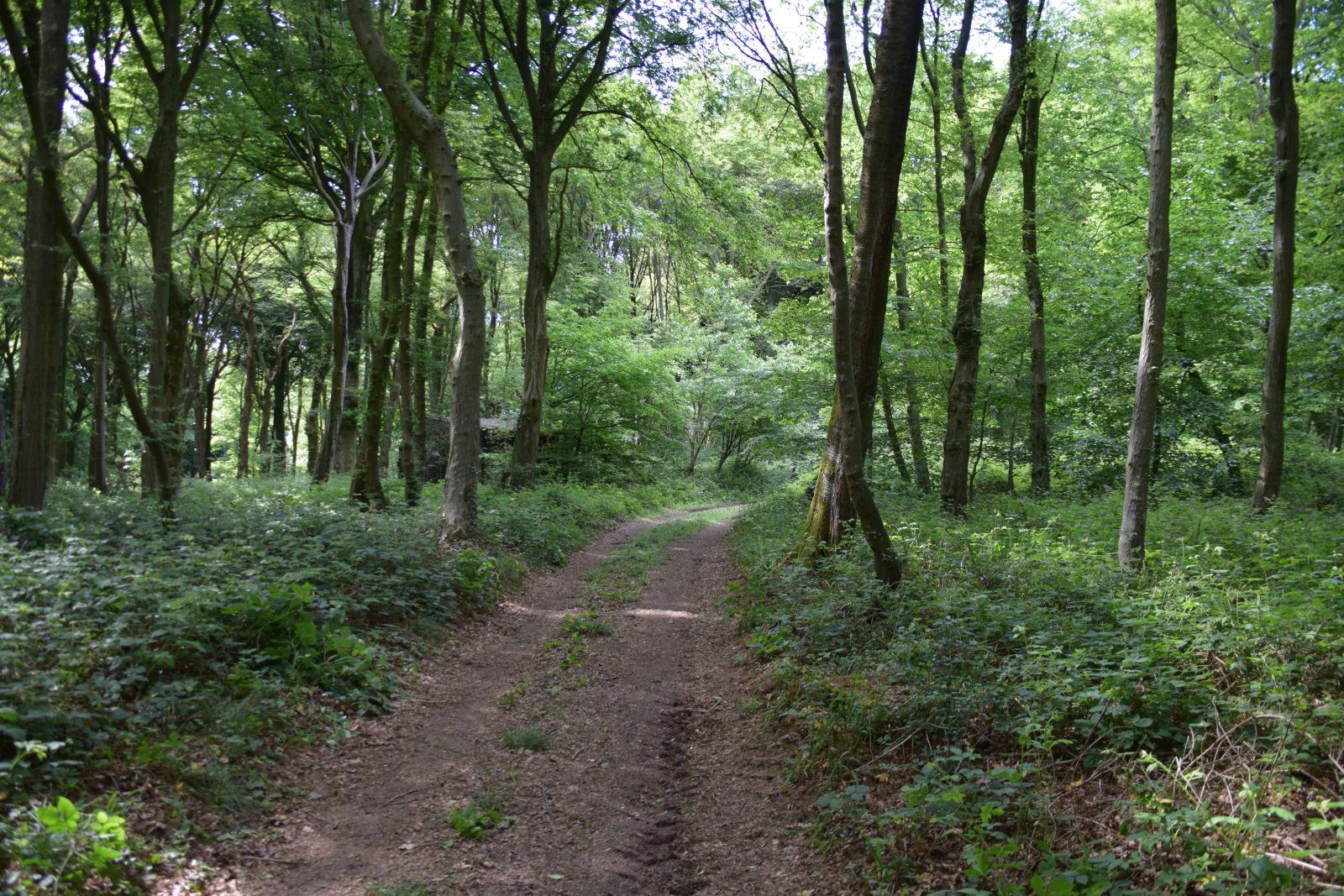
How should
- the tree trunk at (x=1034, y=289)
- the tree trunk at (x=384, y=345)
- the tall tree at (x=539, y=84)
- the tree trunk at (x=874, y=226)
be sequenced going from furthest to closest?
the tall tree at (x=539, y=84), the tree trunk at (x=1034, y=289), the tree trunk at (x=384, y=345), the tree trunk at (x=874, y=226)

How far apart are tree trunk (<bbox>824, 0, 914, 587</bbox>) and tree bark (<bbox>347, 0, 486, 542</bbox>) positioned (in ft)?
17.6

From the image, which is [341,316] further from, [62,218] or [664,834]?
[664,834]

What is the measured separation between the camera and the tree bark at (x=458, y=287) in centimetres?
998

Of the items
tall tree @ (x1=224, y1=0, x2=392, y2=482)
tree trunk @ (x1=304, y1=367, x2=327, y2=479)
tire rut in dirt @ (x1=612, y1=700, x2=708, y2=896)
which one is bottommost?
tire rut in dirt @ (x1=612, y1=700, x2=708, y2=896)

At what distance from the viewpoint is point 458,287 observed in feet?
35.6

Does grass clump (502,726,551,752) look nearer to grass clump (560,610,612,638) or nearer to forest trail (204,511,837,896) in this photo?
forest trail (204,511,837,896)

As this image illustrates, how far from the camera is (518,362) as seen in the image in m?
31.3

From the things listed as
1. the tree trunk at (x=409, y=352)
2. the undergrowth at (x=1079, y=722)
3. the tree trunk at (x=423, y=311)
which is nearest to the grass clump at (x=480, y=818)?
the undergrowth at (x=1079, y=722)

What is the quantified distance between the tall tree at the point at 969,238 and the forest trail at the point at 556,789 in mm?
7302

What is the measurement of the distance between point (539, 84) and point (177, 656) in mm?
13481

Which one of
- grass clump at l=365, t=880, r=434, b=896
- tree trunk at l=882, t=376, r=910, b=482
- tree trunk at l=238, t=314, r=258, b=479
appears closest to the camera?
grass clump at l=365, t=880, r=434, b=896

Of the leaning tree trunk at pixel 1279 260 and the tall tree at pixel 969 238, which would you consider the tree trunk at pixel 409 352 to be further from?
the leaning tree trunk at pixel 1279 260

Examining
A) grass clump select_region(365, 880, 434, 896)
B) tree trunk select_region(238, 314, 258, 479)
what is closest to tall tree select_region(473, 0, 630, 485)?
grass clump select_region(365, 880, 434, 896)

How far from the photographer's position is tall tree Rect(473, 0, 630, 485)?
48.0 ft
